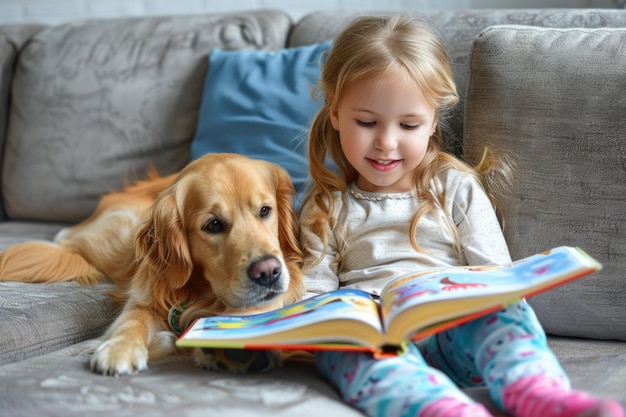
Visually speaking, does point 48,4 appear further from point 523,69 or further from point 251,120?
point 523,69

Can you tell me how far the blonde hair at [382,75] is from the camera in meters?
1.69

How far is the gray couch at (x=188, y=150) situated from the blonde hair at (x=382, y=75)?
11 centimetres

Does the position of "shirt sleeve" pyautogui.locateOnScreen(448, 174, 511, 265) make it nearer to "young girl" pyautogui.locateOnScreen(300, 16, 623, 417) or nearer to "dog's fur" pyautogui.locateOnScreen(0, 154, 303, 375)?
"young girl" pyautogui.locateOnScreen(300, 16, 623, 417)

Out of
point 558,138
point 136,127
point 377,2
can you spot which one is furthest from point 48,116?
point 558,138

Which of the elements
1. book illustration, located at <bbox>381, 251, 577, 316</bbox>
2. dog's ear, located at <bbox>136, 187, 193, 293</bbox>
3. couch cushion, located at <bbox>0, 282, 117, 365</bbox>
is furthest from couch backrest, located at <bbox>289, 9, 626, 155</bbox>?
couch cushion, located at <bbox>0, 282, 117, 365</bbox>

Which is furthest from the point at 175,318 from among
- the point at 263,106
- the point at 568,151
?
the point at 568,151

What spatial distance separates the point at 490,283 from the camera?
1298mm

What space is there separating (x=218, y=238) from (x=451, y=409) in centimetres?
75

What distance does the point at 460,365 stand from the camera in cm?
145

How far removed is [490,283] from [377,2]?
7.02 ft

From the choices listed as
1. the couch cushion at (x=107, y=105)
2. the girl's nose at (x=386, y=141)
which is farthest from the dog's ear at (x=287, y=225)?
the couch cushion at (x=107, y=105)

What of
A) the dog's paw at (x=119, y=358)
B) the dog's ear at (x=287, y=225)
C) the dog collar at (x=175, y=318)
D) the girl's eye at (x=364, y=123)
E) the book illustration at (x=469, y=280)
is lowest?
the dog collar at (x=175, y=318)

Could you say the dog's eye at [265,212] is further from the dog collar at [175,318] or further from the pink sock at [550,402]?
the pink sock at [550,402]

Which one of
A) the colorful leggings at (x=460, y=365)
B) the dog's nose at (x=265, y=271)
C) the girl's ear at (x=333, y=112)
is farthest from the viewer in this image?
the girl's ear at (x=333, y=112)
